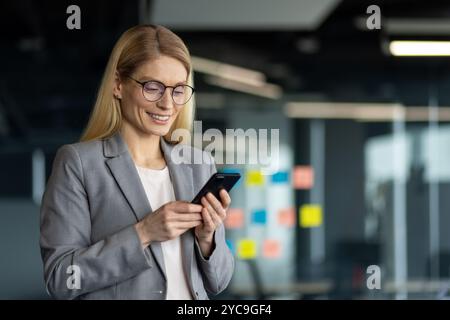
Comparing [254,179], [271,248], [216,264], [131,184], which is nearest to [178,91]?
[131,184]

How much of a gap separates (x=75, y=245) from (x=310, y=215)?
4894mm

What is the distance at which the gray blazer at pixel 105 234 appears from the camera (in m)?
1.56

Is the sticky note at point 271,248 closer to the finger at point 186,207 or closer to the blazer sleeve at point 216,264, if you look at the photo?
the blazer sleeve at point 216,264

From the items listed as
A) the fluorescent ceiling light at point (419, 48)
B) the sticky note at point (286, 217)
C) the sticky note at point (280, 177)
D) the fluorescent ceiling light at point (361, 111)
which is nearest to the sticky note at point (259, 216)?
the sticky note at point (286, 217)

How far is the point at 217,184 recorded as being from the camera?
1.54 metres

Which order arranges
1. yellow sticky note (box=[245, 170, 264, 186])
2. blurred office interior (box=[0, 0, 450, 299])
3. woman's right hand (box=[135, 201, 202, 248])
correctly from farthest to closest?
yellow sticky note (box=[245, 170, 264, 186])
blurred office interior (box=[0, 0, 450, 299])
woman's right hand (box=[135, 201, 202, 248])

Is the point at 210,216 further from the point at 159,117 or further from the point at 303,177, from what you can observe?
the point at 303,177

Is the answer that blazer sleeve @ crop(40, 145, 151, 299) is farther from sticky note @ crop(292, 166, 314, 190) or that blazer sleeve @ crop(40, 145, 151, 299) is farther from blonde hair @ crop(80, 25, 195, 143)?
sticky note @ crop(292, 166, 314, 190)

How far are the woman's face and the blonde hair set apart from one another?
0.04 ft

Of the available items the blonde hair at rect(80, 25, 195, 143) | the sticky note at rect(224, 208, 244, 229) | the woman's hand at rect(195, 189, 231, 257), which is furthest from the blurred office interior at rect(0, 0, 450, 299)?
the woman's hand at rect(195, 189, 231, 257)

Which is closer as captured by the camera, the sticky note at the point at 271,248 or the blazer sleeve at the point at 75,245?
the blazer sleeve at the point at 75,245

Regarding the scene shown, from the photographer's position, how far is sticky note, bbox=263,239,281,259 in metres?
6.22

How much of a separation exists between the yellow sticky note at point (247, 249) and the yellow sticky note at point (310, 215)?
0.42 m
